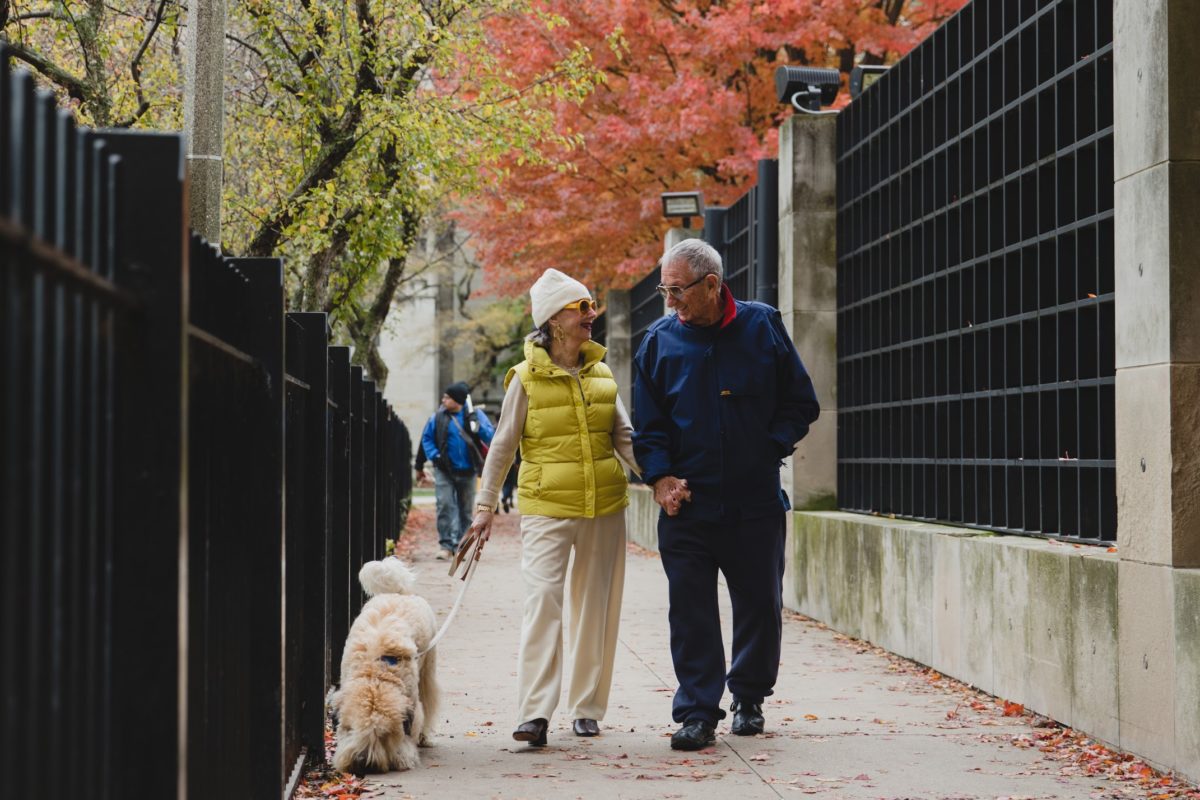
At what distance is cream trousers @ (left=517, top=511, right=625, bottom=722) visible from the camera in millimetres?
6727

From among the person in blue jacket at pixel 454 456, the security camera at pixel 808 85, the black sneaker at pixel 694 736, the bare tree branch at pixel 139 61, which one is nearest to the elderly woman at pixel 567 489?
the black sneaker at pixel 694 736

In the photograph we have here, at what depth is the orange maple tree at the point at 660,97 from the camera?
20.4 meters

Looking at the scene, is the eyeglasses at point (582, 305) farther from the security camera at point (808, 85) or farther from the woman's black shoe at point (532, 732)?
the security camera at point (808, 85)

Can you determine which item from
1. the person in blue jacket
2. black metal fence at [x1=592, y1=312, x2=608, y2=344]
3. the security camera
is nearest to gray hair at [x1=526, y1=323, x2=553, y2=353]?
the security camera

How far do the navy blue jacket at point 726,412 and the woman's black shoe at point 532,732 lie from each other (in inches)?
44.0

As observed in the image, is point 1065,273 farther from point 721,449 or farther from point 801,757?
point 801,757

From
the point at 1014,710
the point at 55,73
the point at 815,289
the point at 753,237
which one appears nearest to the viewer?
the point at 1014,710

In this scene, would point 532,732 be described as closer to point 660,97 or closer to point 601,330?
point 660,97

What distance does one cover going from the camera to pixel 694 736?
654 cm

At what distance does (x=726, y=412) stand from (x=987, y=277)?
247cm

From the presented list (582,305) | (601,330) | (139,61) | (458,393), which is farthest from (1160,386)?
(601,330)

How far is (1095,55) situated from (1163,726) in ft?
9.94

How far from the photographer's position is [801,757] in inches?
251

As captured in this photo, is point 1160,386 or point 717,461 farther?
point 717,461
